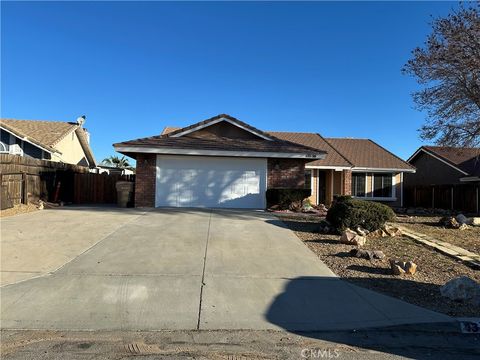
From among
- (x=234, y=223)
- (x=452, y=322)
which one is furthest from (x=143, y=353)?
(x=234, y=223)

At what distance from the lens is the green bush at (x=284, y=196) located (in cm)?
1700

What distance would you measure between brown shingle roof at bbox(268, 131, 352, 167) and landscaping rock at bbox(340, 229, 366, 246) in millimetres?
13994

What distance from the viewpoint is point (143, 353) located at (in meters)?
4.48

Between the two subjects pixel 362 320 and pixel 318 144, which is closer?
pixel 362 320

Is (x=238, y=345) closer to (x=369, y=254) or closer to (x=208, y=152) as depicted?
(x=369, y=254)

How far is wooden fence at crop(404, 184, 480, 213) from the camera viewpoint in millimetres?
21938

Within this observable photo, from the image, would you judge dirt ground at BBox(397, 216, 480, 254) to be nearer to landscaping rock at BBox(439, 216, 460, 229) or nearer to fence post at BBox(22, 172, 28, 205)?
landscaping rock at BBox(439, 216, 460, 229)

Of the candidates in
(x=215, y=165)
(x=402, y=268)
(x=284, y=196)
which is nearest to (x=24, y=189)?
(x=215, y=165)

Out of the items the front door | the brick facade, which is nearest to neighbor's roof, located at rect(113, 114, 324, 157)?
the brick facade

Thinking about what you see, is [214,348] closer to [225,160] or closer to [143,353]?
[143,353]

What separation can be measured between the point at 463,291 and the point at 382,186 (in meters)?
21.3

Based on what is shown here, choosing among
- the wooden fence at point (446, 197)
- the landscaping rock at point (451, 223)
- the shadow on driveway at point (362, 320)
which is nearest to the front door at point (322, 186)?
the wooden fence at point (446, 197)

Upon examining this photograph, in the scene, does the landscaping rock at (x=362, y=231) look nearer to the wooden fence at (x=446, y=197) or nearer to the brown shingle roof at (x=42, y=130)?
the wooden fence at (x=446, y=197)

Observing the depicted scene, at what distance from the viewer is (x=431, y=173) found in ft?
101
